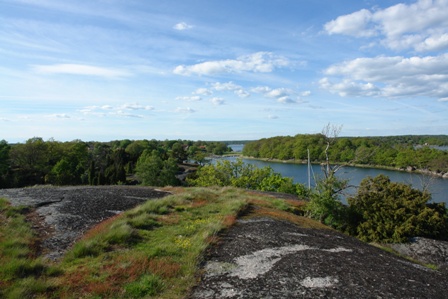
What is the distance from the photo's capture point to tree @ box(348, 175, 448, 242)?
16.9 meters

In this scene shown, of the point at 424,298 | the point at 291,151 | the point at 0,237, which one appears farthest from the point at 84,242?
the point at 291,151

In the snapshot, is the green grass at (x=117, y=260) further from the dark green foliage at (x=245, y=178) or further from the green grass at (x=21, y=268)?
the dark green foliage at (x=245, y=178)

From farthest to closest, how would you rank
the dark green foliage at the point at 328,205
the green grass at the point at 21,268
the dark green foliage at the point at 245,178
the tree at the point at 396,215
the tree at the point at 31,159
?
the tree at the point at 31,159, the dark green foliage at the point at 245,178, the dark green foliage at the point at 328,205, the tree at the point at 396,215, the green grass at the point at 21,268

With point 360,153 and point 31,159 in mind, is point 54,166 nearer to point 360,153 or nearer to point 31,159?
point 31,159

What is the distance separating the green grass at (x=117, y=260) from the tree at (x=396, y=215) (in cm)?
950

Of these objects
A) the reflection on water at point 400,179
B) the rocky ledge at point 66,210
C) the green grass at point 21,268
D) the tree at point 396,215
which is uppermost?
the green grass at point 21,268

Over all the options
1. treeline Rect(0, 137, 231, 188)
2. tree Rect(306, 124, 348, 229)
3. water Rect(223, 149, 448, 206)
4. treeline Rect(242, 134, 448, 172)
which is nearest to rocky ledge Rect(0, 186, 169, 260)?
tree Rect(306, 124, 348, 229)

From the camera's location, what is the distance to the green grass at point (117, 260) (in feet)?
20.3

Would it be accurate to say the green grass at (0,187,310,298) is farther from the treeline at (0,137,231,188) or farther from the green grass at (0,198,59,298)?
the treeline at (0,137,231,188)

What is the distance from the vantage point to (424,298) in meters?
7.27

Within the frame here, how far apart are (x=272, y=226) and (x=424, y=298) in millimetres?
6230

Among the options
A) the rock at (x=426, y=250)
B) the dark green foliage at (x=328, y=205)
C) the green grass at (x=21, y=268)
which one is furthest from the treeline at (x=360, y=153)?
the green grass at (x=21, y=268)

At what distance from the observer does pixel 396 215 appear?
1723 cm

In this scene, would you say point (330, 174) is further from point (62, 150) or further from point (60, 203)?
point (62, 150)
